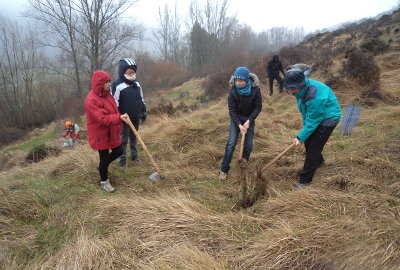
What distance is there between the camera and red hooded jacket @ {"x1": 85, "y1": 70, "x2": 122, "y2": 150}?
9.02 ft

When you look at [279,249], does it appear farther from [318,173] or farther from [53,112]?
[53,112]

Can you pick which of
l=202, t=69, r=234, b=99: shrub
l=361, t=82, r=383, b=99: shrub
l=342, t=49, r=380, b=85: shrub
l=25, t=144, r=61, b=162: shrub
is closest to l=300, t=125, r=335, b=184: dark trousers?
l=361, t=82, r=383, b=99: shrub

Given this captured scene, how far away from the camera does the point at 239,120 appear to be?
3346 millimetres

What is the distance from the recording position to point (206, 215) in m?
2.45

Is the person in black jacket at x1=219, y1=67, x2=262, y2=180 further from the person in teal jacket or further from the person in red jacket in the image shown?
the person in red jacket

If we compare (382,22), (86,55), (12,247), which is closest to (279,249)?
(12,247)

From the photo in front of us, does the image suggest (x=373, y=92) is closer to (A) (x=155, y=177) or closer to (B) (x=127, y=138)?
(A) (x=155, y=177)

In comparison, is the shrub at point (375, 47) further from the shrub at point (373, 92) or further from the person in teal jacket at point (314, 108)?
the person in teal jacket at point (314, 108)

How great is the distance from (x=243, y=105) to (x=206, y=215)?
1.58 meters

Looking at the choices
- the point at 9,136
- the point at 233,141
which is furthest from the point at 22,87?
the point at 233,141

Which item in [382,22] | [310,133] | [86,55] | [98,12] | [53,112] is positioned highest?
[98,12]

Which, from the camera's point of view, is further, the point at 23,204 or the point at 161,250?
the point at 23,204

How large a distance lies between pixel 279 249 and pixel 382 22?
864 inches

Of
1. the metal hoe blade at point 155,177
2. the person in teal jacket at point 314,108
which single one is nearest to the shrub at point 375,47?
the person in teal jacket at point 314,108
